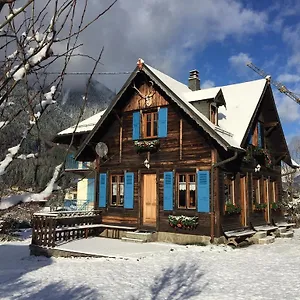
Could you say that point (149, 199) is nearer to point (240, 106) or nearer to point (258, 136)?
point (240, 106)

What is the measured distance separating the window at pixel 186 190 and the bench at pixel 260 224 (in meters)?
3.51

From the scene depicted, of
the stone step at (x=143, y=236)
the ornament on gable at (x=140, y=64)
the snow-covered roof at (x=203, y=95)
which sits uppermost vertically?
the ornament on gable at (x=140, y=64)

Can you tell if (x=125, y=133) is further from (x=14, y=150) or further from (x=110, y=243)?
(x=14, y=150)

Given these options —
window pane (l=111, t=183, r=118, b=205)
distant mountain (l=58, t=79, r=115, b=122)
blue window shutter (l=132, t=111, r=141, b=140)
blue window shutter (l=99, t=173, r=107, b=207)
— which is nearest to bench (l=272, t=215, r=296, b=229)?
window pane (l=111, t=183, r=118, b=205)

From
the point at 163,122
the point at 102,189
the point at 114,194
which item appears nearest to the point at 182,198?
the point at 163,122

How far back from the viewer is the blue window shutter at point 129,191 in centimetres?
1683

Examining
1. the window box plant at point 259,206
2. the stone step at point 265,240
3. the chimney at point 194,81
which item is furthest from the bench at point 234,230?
the chimney at point 194,81

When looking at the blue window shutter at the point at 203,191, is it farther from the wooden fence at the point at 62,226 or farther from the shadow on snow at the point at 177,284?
the wooden fence at the point at 62,226

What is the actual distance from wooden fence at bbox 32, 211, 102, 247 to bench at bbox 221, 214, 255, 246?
5.91m

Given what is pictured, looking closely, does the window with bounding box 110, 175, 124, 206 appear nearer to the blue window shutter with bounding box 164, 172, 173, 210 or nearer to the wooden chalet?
the wooden chalet

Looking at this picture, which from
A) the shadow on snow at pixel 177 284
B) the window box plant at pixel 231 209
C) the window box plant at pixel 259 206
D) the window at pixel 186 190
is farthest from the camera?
the window box plant at pixel 259 206

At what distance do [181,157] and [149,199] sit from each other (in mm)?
2571

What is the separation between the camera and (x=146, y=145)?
53.2 feet

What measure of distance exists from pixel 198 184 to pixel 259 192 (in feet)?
16.8
